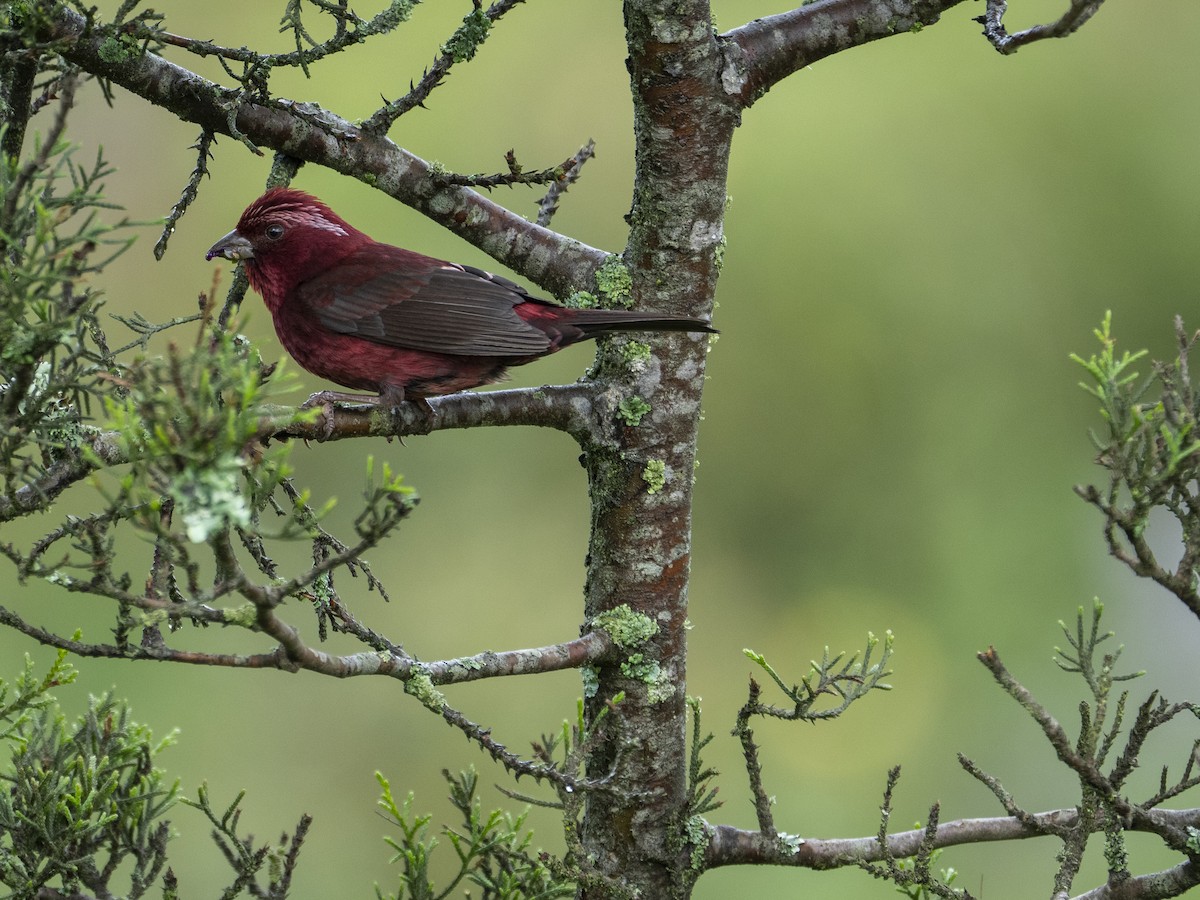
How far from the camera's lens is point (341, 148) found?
9.91 ft

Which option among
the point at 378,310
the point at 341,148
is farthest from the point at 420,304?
the point at 341,148

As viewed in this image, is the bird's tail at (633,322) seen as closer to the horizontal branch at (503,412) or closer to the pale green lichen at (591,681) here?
the horizontal branch at (503,412)

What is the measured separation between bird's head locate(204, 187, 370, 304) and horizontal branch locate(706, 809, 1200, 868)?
2.03 metres

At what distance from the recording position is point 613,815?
Result: 298 centimetres

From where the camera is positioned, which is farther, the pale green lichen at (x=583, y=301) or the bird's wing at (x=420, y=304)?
the bird's wing at (x=420, y=304)

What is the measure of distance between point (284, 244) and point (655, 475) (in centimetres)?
151

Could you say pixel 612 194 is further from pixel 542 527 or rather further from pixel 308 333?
pixel 308 333

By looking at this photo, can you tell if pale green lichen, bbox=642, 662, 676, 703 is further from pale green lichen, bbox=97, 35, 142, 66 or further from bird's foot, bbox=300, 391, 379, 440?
pale green lichen, bbox=97, 35, 142, 66

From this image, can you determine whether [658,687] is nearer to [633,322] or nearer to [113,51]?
[633,322]

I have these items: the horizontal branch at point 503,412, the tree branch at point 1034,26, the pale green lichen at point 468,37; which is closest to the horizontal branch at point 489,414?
the horizontal branch at point 503,412

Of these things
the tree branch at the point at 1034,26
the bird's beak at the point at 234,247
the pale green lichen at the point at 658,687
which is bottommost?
the pale green lichen at the point at 658,687

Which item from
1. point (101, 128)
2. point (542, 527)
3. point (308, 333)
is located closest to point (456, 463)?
point (542, 527)

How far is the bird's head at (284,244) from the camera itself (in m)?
3.70

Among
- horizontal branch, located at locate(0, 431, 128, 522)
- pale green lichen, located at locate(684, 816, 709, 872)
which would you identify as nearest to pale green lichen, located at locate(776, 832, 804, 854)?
pale green lichen, located at locate(684, 816, 709, 872)
